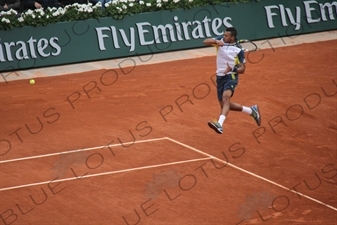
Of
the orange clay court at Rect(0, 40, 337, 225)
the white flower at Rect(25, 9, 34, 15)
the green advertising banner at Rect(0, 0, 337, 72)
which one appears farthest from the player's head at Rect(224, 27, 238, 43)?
the white flower at Rect(25, 9, 34, 15)

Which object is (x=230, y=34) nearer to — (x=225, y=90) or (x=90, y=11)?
(x=225, y=90)

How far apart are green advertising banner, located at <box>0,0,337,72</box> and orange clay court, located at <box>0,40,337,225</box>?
4.12 ft

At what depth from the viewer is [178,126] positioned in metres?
20.5

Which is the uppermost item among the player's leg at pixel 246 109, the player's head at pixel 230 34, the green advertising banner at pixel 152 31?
the green advertising banner at pixel 152 31

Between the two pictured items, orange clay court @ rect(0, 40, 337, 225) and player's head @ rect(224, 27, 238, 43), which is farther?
orange clay court @ rect(0, 40, 337, 225)

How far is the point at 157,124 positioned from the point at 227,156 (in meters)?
2.55

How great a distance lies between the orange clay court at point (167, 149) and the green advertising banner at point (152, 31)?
1.26 meters

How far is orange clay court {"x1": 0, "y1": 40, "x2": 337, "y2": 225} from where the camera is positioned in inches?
647

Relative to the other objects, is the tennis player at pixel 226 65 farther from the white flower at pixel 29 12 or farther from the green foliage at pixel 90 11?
the white flower at pixel 29 12

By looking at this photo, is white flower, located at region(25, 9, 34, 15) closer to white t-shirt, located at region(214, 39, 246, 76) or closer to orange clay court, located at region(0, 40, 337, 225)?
orange clay court, located at region(0, 40, 337, 225)

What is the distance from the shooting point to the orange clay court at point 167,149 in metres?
16.4

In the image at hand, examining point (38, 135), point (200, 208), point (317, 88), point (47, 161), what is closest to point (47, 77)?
point (38, 135)

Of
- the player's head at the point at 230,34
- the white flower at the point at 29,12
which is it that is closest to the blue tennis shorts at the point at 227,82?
the player's head at the point at 230,34

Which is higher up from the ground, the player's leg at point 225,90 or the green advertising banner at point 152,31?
the green advertising banner at point 152,31
